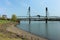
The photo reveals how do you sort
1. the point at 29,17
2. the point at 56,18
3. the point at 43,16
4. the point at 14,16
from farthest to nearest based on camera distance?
the point at 56,18 → the point at 43,16 → the point at 29,17 → the point at 14,16

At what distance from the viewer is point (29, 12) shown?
168 m

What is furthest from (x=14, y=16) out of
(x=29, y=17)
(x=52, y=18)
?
(x=52, y=18)

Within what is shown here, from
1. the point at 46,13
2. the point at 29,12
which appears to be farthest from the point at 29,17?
the point at 46,13

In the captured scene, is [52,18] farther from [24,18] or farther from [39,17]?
[24,18]

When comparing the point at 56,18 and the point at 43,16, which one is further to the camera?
the point at 56,18

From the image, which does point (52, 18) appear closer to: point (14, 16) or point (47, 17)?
point (47, 17)

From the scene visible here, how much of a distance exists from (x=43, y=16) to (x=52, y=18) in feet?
46.1

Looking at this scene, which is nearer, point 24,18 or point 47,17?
point 47,17

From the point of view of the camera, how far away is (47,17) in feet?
554

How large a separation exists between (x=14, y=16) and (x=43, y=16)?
51.5 meters

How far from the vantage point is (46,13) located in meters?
168

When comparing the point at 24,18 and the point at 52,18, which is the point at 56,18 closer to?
the point at 52,18

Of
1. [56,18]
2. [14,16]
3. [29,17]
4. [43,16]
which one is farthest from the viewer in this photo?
[56,18]

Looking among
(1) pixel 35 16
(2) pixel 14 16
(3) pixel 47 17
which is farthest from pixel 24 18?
(2) pixel 14 16
